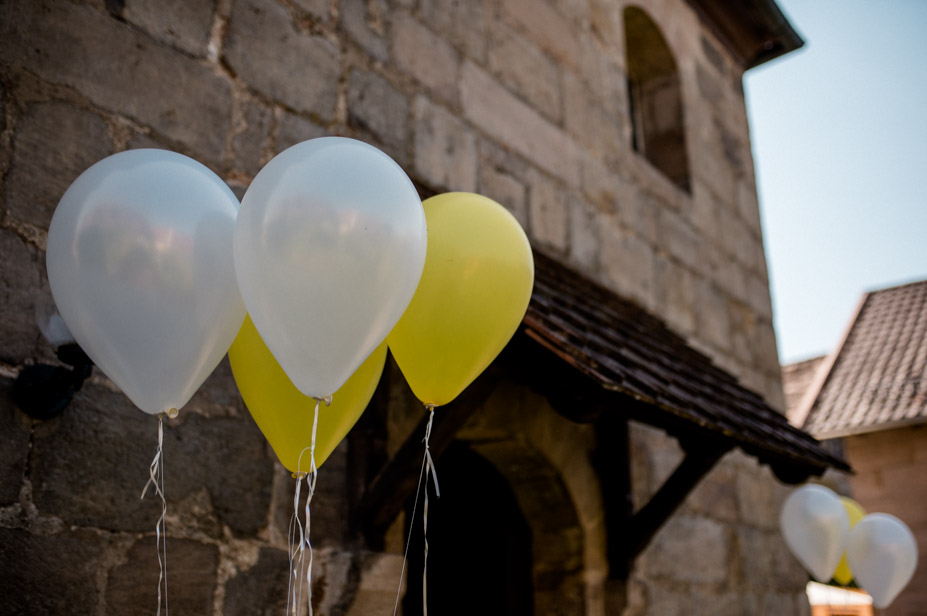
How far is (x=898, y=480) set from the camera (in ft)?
30.9

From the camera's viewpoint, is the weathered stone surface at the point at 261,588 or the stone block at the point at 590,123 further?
the stone block at the point at 590,123

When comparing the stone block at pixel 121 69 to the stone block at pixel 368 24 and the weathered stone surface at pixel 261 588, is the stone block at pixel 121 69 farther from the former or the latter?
the weathered stone surface at pixel 261 588

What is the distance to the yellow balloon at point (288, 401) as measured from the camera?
151cm

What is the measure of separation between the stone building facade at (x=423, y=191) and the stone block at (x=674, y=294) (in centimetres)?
2

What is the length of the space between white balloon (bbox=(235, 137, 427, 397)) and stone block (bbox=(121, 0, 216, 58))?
966 millimetres

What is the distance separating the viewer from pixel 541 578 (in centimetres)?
304

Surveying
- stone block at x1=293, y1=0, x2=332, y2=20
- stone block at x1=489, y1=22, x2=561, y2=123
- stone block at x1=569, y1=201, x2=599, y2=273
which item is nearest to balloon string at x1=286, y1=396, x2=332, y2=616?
stone block at x1=293, y1=0, x2=332, y2=20

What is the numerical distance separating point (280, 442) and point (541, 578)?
1.81 meters

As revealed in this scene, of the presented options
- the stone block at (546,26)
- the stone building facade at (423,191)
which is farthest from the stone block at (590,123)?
the stone block at (546,26)

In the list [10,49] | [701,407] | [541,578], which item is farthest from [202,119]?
[541,578]

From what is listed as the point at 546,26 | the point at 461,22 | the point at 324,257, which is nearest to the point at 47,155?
the point at 324,257

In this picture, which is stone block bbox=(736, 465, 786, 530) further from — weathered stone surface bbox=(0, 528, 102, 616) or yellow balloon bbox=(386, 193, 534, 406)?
weathered stone surface bbox=(0, 528, 102, 616)

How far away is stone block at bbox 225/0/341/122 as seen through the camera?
2.20 metres

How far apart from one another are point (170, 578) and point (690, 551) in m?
2.58
